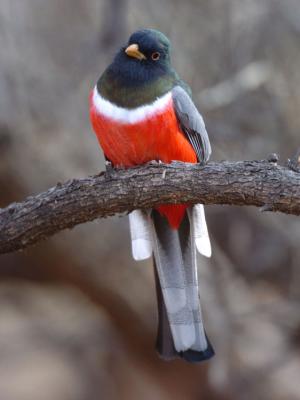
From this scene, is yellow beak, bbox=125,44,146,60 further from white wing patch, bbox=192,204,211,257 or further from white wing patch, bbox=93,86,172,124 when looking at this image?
white wing patch, bbox=192,204,211,257

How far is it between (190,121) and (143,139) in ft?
1.21

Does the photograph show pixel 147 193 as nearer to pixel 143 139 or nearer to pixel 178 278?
pixel 143 139

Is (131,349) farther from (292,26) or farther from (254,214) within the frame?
(292,26)

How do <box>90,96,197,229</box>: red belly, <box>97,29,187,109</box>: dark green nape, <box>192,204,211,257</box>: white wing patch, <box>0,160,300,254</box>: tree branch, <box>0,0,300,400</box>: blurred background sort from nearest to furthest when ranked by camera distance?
<box>0,160,300,254</box>: tree branch → <box>90,96,197,229</box>: red belly → <box>97,29,187,109</box>: dark green nape → <box>192,204,211,257</box>: white wing patch → <box>0,0,300,400</box>: blurred background

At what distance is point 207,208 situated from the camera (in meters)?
7.75

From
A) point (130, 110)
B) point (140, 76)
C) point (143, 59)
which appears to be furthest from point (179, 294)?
point (143, 59)

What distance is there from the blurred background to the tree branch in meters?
2.31

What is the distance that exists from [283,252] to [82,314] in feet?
6.96

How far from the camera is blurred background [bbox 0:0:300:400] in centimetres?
723

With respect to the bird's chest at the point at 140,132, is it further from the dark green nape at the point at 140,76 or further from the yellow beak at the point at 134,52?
the yellow beak at the point at 134,52

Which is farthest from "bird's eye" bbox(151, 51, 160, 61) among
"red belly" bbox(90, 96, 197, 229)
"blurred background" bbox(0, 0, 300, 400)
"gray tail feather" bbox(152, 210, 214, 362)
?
"blurred background" bbox(0, 0, 300, 400)

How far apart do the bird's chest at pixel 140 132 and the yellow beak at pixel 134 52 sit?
1.01 ft

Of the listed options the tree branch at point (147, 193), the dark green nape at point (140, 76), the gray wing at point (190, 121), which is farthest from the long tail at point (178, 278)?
the dark green nape at point (140, 76)

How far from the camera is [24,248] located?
500 cm
